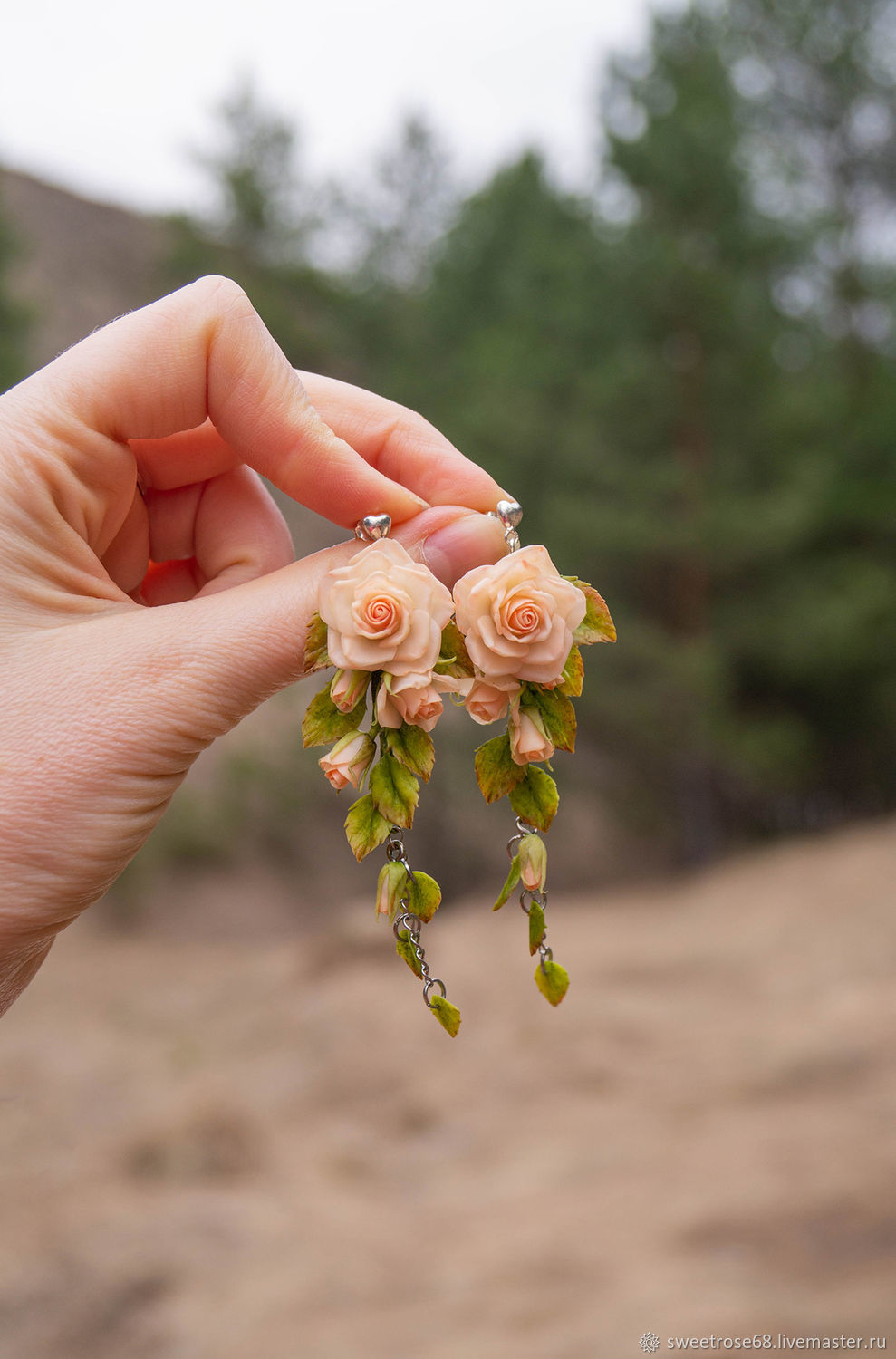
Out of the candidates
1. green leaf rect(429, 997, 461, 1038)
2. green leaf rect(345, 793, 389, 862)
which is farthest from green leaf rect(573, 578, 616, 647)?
green leaf rect(429, 997, 461, 1038)

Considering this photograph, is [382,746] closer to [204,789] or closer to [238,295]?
[238,295]

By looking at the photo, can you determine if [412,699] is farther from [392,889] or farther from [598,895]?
[598,895]

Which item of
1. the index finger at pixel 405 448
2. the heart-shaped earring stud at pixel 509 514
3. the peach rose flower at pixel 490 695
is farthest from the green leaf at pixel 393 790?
the index finger at pixel 405 448

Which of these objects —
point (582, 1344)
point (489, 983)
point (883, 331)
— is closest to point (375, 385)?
point (883, 331)

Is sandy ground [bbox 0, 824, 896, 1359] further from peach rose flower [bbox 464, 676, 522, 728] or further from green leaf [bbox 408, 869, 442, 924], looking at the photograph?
peach rose flower [bbox 464, 676, 522, 728]

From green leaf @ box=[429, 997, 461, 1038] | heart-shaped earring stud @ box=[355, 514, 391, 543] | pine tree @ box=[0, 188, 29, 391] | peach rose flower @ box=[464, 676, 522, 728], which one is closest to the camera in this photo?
green leaf @ box=[429, 997, 461, 1038]

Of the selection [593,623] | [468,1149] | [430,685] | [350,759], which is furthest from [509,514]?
[468,1149]
